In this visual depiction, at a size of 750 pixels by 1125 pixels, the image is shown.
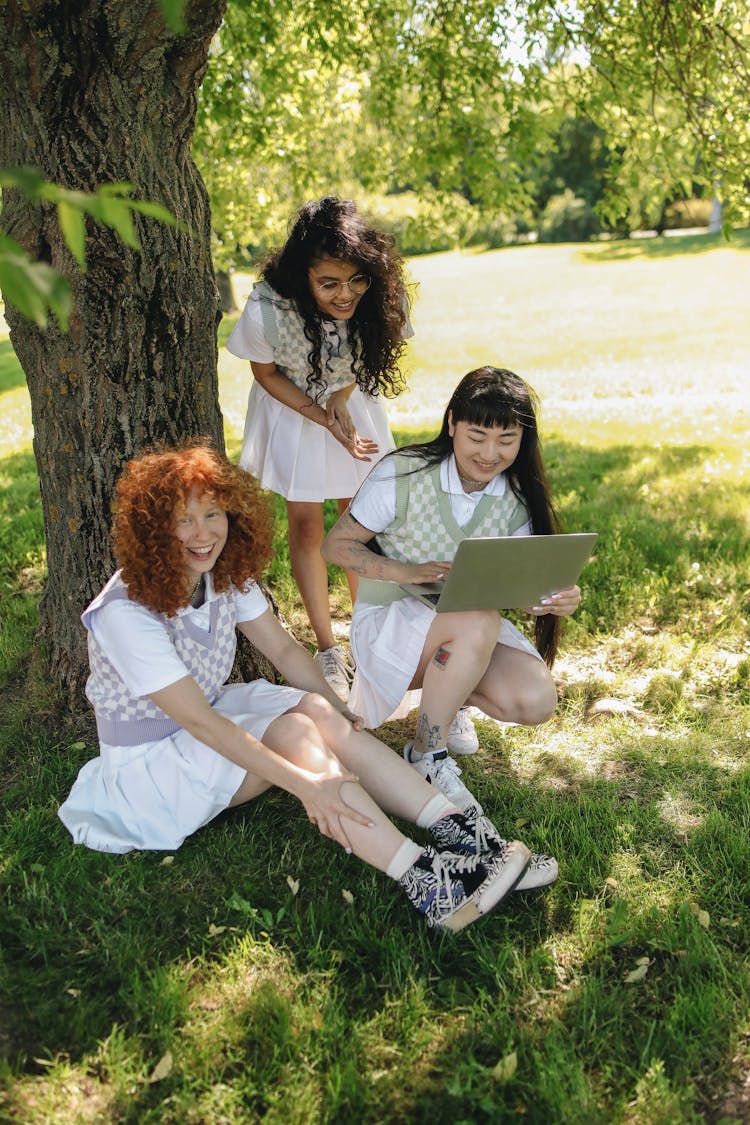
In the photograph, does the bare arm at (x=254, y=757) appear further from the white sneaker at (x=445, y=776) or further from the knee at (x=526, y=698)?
the knee at (x=526, y=698)

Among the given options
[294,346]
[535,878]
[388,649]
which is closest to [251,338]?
[294,346]

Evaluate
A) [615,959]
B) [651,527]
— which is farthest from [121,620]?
[651,527]

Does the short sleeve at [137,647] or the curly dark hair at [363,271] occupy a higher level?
the curly dark hair at [363,271]

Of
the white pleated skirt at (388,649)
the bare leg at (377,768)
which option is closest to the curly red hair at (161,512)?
the bare leg at (377,768)

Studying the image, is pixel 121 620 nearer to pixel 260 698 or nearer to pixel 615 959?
pixel 260 698

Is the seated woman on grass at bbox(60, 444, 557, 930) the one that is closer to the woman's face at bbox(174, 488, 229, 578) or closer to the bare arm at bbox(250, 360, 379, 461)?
the woman's face at bbox(174, 488, 229, 578)

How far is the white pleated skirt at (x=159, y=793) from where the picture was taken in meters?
2.73

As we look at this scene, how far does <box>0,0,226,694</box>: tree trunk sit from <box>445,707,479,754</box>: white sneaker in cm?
137

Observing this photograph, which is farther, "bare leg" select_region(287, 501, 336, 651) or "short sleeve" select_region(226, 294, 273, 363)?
"bare leg" select_region(287, 501, 336, 651)

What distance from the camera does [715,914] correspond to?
8.32 ft

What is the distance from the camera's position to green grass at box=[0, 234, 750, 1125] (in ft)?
6.73

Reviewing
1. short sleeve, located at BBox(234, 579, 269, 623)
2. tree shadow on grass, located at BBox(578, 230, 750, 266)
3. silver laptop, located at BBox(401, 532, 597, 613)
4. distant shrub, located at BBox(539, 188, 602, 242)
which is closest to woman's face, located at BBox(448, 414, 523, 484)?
silver laptop, located at BBox(401, 532, 597, 613)

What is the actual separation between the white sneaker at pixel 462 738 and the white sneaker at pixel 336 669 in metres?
0.51

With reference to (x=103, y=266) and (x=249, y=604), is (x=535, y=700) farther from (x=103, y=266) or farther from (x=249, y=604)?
(x=103, y=266)
